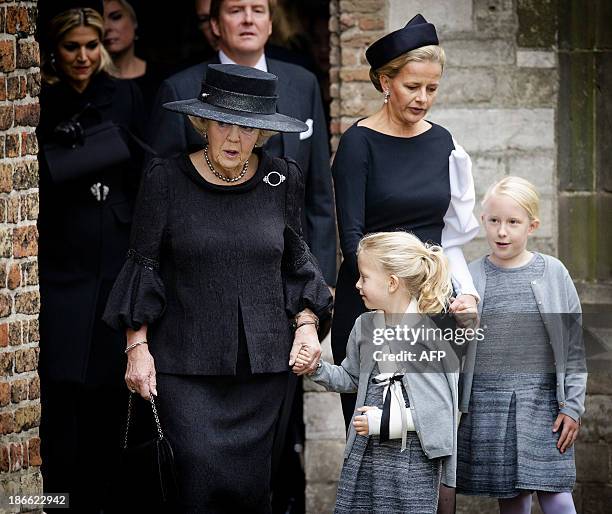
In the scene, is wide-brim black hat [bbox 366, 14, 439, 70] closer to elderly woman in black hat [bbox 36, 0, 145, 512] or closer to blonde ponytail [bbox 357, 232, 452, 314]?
blonde ponytail [bbox 357, 232, 452, 314]

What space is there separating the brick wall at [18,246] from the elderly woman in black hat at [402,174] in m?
1.08

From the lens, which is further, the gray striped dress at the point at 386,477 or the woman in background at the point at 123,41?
the woman in background at the point at 123,41

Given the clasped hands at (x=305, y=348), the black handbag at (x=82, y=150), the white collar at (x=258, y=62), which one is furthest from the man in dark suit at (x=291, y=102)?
the clasped hands at (x=305, y=348)

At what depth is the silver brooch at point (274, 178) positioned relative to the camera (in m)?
4.61

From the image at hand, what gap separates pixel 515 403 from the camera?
4879 mm

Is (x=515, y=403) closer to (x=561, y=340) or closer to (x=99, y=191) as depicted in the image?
(x=561, y=340)

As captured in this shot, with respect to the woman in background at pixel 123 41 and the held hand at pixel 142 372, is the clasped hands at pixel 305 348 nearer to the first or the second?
the held hand at pixel 142 372

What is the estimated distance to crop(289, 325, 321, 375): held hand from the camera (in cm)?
450

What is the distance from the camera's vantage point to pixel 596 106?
621cm

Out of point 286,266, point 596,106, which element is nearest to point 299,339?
point 286,266

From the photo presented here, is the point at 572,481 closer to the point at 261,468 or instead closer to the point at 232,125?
the point at 261,468

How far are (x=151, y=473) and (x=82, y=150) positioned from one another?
1.56 metres

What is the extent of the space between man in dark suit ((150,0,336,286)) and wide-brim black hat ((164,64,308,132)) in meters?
0.66

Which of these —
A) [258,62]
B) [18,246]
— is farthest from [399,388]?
[258,62]
